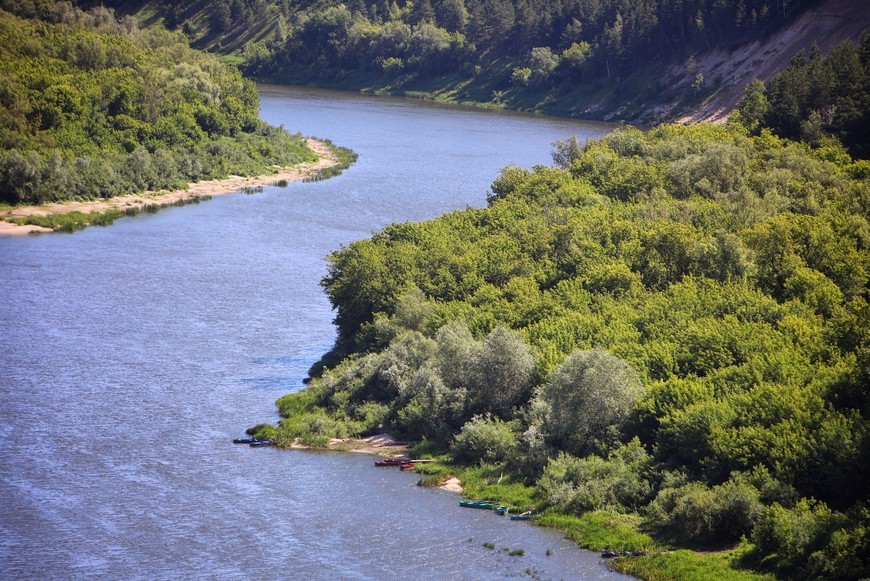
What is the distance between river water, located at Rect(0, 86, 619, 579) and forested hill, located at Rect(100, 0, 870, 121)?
190ft

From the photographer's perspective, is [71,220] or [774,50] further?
[774,50]

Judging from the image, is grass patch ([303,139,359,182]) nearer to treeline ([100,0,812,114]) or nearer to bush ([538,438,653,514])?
treeline ([100,0,812,114])

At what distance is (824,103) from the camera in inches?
3625

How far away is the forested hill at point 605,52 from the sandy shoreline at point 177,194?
4870 cm

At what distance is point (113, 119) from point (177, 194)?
1232 cm

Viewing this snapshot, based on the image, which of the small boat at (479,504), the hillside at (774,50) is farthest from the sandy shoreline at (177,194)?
the small boat at (479,504)

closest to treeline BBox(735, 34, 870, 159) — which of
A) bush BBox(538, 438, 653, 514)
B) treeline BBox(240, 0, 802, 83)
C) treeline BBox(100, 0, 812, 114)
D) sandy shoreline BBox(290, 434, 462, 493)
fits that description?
treeline BBox(100, 0, 812, 114)

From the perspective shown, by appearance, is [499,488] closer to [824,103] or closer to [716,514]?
[716,514]

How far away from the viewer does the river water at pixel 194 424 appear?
37219mm

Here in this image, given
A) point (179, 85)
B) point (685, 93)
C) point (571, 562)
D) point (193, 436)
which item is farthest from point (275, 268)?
point (685, 93)

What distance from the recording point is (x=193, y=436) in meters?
48.2

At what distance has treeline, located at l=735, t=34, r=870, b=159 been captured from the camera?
85.0m

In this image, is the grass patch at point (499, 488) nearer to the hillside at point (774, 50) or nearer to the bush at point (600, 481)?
the bush at point (600, 481)

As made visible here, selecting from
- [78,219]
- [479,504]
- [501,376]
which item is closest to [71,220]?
[78,219]
